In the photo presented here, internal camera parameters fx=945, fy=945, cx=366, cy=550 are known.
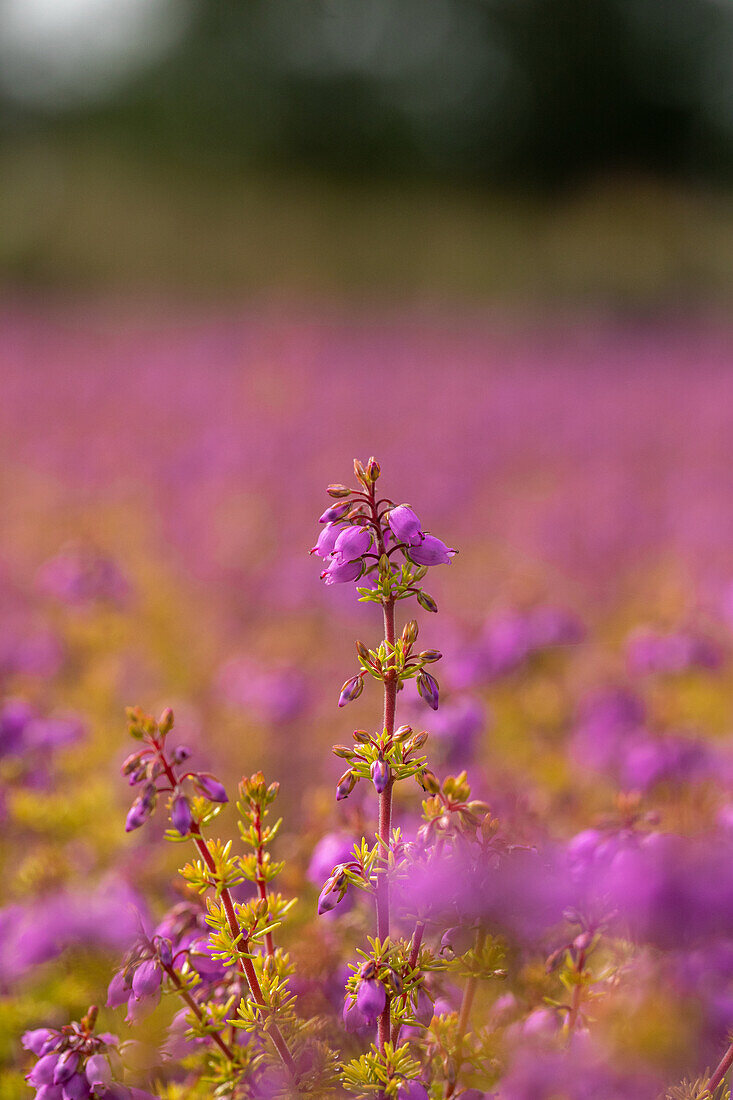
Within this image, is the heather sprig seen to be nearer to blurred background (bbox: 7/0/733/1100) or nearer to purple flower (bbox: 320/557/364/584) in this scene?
purple flower (bbox: 320/557/364/584)

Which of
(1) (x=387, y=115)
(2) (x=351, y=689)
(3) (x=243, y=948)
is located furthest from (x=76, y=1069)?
(1) (x=387, y=115)

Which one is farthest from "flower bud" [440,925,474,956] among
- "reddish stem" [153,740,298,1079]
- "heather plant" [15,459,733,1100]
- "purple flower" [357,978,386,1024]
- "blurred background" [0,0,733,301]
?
"blurred background" [0,0,733,301]

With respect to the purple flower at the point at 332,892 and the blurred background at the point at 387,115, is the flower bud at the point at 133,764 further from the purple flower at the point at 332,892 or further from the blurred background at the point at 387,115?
A: the blurred background at the point at 387,115

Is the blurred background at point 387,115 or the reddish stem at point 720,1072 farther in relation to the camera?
the blurred background at point 387,115

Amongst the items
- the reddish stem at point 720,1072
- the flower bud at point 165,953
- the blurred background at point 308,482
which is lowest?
the reddish stem at point 720,1072

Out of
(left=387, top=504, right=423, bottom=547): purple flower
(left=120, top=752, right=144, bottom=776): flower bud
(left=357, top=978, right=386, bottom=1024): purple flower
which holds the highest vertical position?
(left=387, top=504, right=423, bottom=547): purple flower

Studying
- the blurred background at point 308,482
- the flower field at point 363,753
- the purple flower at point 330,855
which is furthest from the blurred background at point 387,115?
the purple flower at point 330,855

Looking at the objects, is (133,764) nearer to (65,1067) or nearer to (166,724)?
(166,724)
